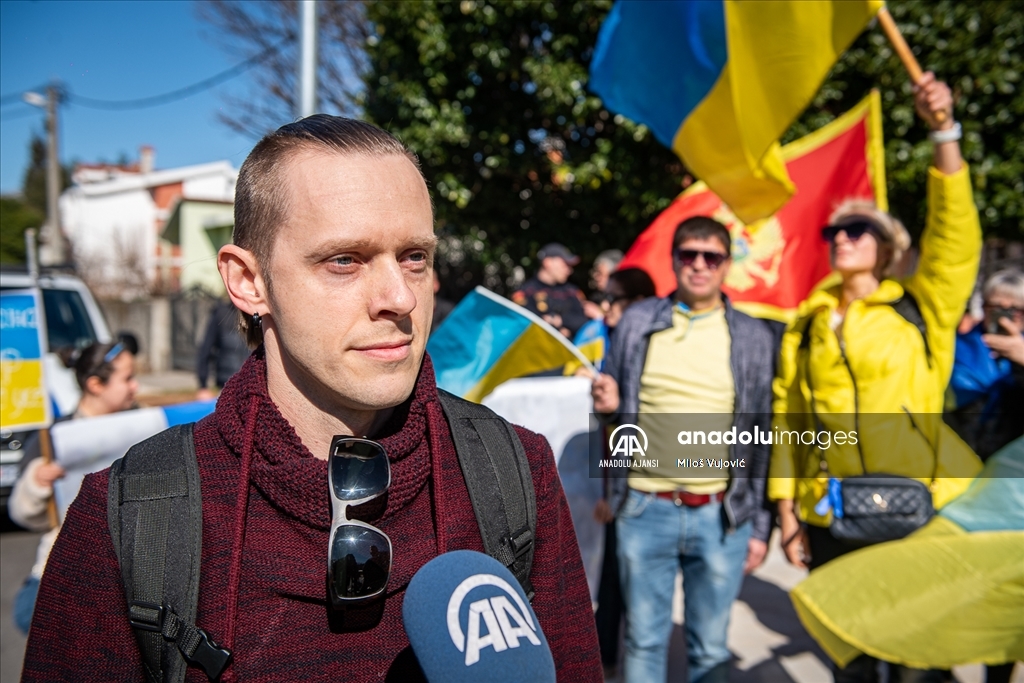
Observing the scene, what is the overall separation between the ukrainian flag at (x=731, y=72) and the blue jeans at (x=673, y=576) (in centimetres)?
151

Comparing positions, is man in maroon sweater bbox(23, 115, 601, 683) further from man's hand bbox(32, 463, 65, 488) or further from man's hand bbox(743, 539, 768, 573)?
man's hand bbox(743, 539, 768, 573)

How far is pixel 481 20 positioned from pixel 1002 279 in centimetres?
575

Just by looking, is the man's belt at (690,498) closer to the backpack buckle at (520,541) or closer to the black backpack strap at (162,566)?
the backpack buckle at (520,541)

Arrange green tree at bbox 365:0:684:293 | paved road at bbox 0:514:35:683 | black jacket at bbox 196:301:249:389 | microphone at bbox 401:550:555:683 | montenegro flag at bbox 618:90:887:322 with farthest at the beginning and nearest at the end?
Answer: green tree at bbox 365:0:684:293, black jacket at bbox 196:301:249:389, montenegro flag at bbox 618:90:887:322, paved road at bbox 0:514:35:683, microphone at bbox 401:550:555:683

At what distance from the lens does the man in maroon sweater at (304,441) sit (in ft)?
3.85

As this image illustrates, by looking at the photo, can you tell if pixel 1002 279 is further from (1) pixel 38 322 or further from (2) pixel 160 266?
(2) pixel 160 266

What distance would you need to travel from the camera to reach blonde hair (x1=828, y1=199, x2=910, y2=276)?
3012 mm

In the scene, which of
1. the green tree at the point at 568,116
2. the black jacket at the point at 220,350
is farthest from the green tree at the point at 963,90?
the black jacket at the point at 220,350

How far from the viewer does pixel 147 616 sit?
1.13 m

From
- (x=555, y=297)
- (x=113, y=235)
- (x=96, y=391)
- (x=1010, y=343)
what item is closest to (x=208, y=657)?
(x=96, y=391)

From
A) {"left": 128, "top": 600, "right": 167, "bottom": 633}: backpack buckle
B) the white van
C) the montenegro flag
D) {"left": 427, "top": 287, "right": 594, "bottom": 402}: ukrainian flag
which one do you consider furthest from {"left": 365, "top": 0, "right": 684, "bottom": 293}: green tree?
{"left": 128, "top": 600, "right": 167, "bottom": 633}: backpack buckle

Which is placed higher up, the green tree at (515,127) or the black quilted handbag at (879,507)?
the green tree at (515,127)

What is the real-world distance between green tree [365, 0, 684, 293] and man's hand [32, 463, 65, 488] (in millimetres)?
5745

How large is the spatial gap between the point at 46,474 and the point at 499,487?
2352 millimetres
